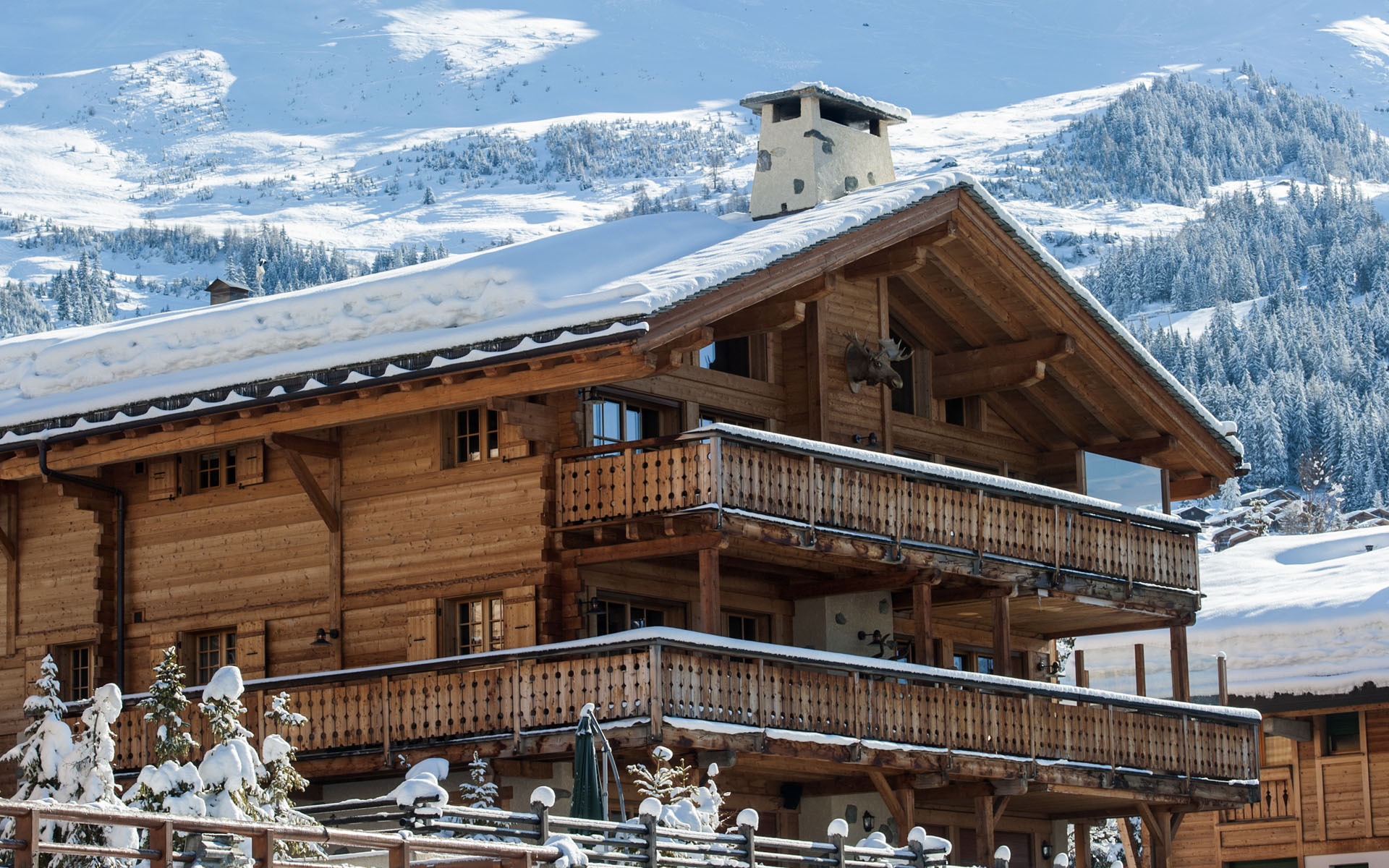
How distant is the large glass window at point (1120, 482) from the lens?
40438mm

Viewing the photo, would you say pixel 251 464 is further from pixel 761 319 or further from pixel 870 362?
pixel 870 362

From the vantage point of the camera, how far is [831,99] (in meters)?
38.6

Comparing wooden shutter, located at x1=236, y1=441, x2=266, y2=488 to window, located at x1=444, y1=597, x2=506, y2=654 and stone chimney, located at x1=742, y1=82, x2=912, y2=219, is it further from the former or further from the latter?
stone chimney, located at x1=742, y1=82, x2=912, y2=219

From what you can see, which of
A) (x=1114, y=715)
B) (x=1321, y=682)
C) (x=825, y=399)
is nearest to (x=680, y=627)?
(x=825, y=399)

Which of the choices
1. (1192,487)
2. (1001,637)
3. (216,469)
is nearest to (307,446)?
(216,469)

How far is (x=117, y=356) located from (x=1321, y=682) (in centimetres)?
2283

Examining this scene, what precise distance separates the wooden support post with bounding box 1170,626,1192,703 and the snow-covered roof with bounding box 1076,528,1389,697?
696 centimetres

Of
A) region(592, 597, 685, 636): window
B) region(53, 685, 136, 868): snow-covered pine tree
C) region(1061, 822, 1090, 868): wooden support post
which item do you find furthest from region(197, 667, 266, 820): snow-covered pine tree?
region(1061, 822, 1090, 868): wooden support post

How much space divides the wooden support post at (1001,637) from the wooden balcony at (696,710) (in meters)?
0.91

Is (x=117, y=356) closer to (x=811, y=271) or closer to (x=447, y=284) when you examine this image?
(x=447, y=284)

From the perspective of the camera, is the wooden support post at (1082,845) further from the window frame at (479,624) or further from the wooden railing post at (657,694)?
the wooden railing post at (657,694)

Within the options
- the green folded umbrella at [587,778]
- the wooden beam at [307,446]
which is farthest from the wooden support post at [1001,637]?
the green folded umbrella at [587,778]

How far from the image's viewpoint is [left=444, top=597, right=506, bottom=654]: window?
32094 mm

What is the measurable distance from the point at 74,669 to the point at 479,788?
9009 mm
